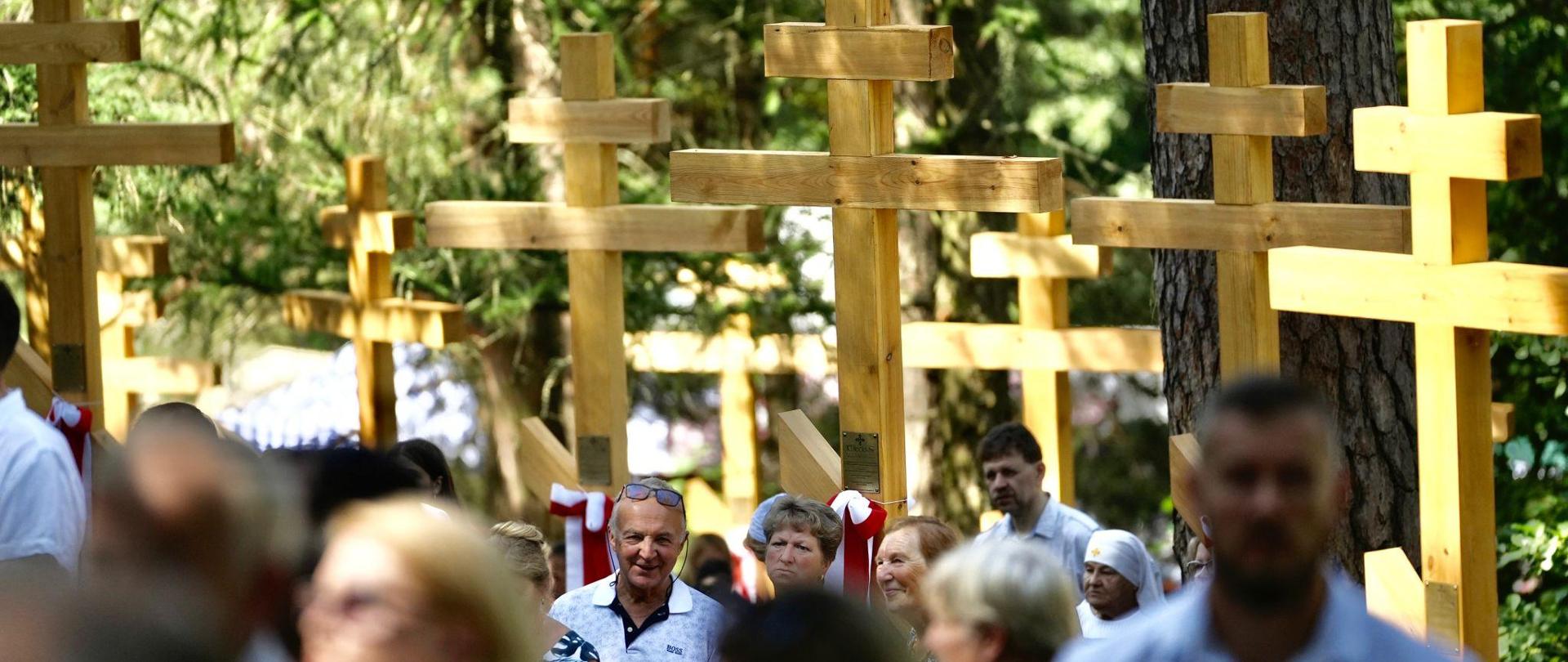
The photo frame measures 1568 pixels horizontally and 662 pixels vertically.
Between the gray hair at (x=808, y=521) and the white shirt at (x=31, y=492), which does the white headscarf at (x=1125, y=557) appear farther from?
the white shirt at (x=31, y=492)

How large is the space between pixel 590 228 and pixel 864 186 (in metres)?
1.21

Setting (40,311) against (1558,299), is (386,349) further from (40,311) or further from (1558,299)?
(1558,299)

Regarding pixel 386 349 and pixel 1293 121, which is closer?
pixel 1293 121

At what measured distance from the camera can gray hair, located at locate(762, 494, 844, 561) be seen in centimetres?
561

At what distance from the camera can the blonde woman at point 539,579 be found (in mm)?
5074

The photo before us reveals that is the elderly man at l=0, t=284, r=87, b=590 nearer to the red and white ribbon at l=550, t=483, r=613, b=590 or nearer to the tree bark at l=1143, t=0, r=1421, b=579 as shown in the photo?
→ the red and white ribbon at l=550, t=483, r=613, b=590

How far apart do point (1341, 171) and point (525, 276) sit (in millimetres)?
→ 4249

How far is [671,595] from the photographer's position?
552cm

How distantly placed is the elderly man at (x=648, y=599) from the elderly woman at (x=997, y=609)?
2164mm

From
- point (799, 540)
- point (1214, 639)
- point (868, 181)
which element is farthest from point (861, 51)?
point (1214, 639)

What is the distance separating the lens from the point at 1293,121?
19.5ft

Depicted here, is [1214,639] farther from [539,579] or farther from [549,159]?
[549,159]

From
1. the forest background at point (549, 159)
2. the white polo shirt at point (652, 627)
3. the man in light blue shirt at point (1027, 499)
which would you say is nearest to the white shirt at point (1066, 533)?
the man in light blue shirt at point (1027, 499)

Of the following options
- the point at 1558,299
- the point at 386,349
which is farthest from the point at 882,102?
the point at 386,349
